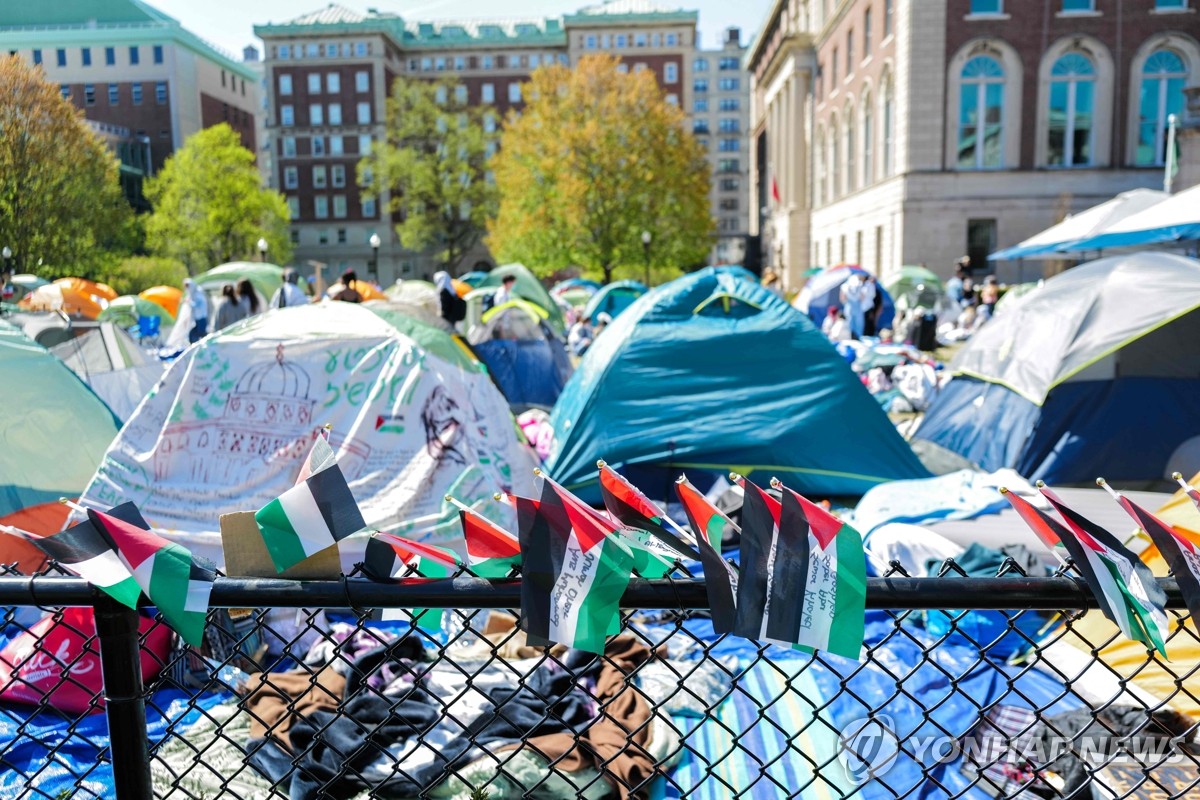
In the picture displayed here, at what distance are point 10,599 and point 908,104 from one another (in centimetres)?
2973

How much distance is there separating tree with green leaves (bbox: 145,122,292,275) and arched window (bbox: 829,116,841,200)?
22342mm

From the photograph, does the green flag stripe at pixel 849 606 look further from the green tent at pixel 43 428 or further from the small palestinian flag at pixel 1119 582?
the green tent at pixel 43 428

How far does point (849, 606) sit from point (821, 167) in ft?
139

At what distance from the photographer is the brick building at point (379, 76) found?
193 ft

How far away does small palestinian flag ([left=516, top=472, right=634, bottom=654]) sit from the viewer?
158 cm

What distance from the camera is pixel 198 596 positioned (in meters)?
1.61

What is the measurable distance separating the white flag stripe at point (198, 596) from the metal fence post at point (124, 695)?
10 cm

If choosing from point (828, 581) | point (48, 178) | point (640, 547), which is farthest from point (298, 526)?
point (48, 178)

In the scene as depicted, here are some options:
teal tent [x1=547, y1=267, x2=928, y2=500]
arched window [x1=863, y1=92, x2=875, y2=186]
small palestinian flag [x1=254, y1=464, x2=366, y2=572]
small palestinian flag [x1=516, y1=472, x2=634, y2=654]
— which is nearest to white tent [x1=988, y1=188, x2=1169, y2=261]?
teal tent [x1=547, y1=267, x2=928, y2=500]

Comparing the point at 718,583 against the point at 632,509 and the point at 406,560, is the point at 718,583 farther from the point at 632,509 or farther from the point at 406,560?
the point at 406,560

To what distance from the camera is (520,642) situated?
4.41 meters

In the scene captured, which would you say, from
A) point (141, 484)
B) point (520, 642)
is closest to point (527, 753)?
point (520, 642)

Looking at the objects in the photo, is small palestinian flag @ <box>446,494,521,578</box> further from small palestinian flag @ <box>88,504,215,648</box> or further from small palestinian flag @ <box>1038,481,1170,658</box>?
small palestinian flag @ <box>1038,481,1170,658</box>

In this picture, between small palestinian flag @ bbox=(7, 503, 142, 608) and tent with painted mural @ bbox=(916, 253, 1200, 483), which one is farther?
tent with painted mural @ bbox=(916, 253, 1200, 483)
